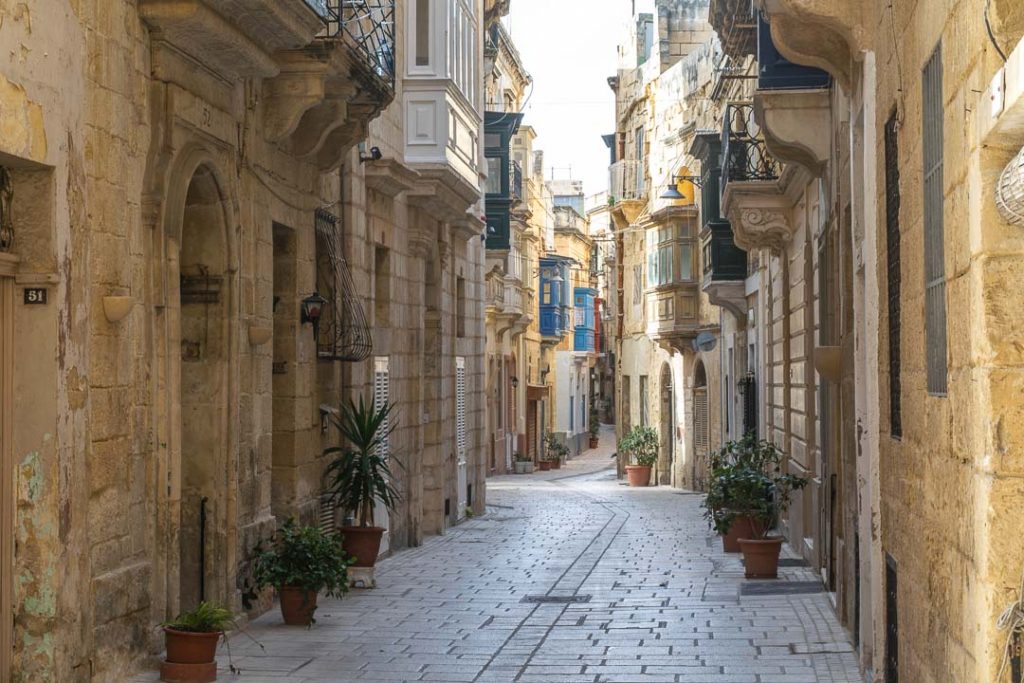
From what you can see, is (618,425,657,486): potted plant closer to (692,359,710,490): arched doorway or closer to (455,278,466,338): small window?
(692,359,710,490): arched doorway

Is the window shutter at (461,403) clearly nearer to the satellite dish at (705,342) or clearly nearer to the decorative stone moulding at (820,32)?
the satellite dish at (705,342)

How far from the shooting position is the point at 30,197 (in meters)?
7.71

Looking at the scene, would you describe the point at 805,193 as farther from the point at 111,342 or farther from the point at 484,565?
the point at 111,342

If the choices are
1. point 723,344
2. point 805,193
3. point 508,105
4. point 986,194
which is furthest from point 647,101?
point 986,194

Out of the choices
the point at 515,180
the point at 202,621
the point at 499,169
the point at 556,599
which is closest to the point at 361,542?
the point at 556,599

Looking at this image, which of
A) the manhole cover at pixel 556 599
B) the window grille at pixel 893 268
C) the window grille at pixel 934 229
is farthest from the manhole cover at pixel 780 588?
the window grille at pixel 934 229

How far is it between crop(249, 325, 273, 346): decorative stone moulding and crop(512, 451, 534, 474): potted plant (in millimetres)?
33816

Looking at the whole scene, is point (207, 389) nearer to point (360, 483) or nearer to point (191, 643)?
point (191, 643)

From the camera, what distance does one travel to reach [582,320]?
215 feet

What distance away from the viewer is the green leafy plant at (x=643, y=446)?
37.0 meters

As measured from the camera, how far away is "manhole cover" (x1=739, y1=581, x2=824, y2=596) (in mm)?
13641

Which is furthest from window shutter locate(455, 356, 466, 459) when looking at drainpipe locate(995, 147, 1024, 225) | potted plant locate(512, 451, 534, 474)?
potted plant locate(512, 451, 534, 474)

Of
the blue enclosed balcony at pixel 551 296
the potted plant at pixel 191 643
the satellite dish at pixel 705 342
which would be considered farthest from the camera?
Answer: the blue enclosed balcony at pixel 551 296

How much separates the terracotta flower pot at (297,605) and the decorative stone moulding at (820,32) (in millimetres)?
5533
